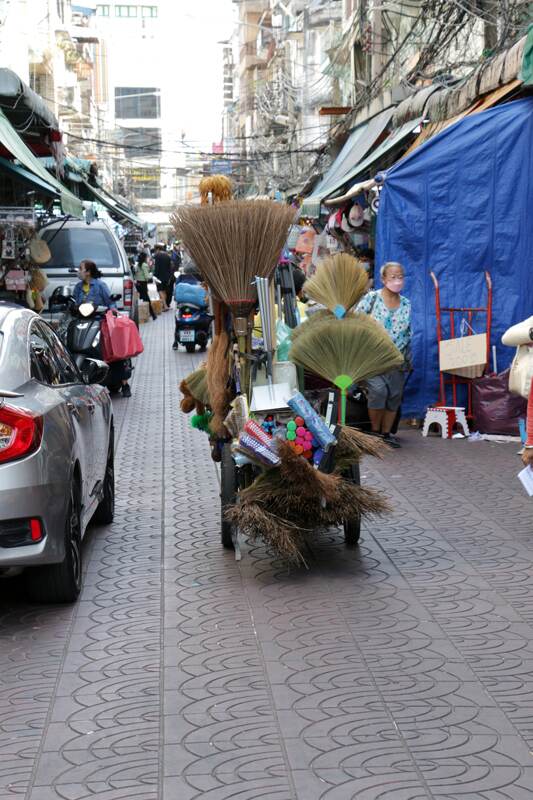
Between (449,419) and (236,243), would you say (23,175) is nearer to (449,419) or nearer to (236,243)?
(449,419)

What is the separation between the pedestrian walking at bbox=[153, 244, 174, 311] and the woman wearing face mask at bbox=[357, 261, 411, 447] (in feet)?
74.0

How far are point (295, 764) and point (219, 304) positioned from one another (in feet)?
12.7

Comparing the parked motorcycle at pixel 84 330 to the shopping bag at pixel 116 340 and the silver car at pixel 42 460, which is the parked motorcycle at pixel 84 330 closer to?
the shopping bag at pixel 116 340

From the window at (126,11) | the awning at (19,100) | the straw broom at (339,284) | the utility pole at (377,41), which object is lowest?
the straw broom at (339,284)

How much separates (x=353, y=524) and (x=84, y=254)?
1421cm

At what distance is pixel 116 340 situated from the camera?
15.5 meters

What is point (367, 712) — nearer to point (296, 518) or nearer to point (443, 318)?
point (296, 518)

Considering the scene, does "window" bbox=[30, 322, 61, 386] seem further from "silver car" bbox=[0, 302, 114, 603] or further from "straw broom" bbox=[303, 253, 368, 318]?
"straw broom" bbox=[303, 253, 368, 318]

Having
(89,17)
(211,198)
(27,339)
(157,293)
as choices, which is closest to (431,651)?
(27,339)

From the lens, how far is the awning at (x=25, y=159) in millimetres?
15079

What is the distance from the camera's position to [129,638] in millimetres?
5879

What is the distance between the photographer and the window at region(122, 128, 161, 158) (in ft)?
128

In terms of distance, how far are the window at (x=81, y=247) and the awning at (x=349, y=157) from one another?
3.56 m

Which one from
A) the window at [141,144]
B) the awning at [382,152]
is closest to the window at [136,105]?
the window at [141,144]
